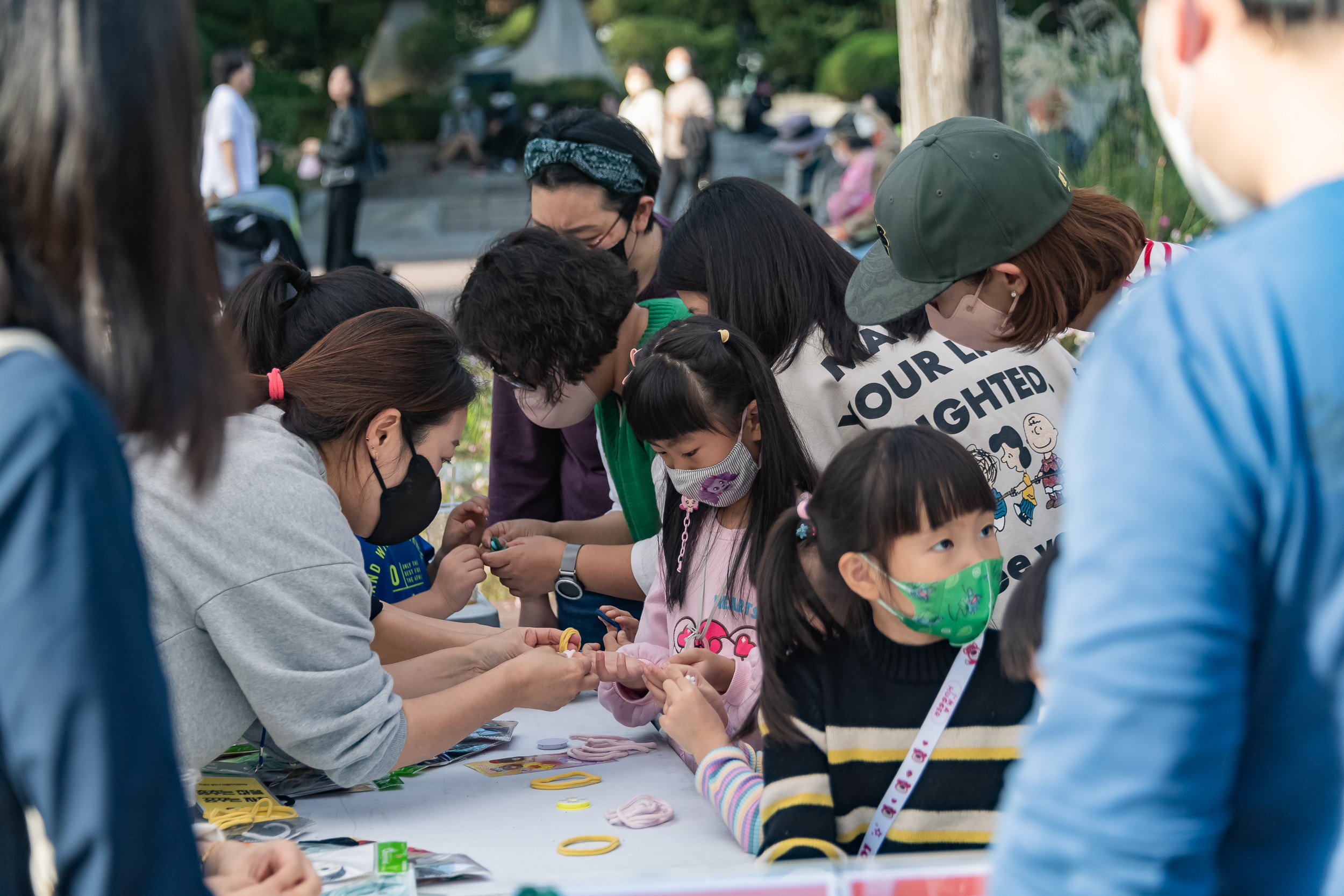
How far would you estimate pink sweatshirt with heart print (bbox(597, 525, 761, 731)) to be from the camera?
2.22m

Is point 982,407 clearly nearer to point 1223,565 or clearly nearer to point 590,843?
point 590,843

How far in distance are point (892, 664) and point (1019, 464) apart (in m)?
0.66

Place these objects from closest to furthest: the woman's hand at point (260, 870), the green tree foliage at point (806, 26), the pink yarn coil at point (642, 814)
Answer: the woman's hand at point (260, 870)
the pink yarn coil at point (642, 814)
the green tree foliage at point (806, 26)

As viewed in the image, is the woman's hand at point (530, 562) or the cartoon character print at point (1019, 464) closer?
the cartoon character print at point (1019, 464)

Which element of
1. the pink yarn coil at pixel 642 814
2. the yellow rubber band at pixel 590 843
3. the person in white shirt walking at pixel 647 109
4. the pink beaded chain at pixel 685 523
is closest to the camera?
the yellow rubber band at pixel 590 843

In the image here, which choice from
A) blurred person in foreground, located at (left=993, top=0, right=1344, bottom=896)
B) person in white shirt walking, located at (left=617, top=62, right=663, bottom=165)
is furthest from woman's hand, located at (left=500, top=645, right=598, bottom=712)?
person in white shirt walking, located at (left=617, top=62, right=663, bottom=165)

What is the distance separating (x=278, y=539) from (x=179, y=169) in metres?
1.10

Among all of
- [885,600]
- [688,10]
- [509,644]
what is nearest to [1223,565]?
[885,600]

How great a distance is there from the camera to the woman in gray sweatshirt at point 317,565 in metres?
1.84

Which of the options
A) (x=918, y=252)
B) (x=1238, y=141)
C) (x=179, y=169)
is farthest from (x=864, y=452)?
(x=179, y=169)

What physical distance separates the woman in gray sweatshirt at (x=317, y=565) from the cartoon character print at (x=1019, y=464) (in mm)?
896

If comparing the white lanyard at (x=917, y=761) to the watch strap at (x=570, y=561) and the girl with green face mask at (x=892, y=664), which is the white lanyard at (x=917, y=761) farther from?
the watch strap at (x=570, y=561)

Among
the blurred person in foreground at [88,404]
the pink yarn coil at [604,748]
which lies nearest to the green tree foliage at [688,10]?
the pink yarn coil at [604,748]

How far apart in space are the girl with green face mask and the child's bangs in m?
0.49
